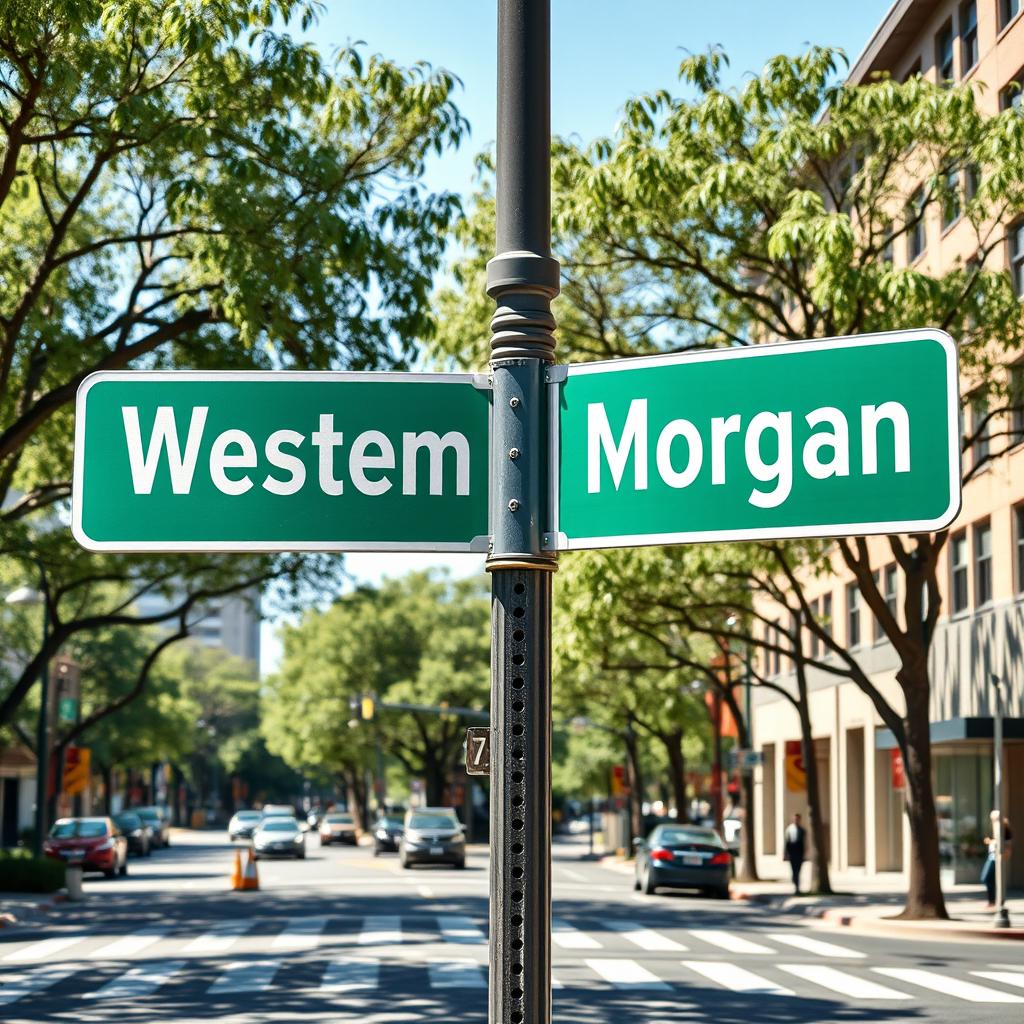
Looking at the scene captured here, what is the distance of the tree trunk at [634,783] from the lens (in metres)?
56.5

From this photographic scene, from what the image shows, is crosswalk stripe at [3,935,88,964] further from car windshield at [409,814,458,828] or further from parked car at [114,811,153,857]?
parked car at [114,811,153,857]

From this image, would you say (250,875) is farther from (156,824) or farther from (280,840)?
(156,824)

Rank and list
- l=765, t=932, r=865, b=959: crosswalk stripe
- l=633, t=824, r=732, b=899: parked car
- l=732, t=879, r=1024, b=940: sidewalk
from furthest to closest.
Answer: l=633, t=824, r=732, b=899: parked car → l=732, t=879, r=1024, b=940: sidewalk → l=765, t=932, r=865, b=959: crosswalk stripe

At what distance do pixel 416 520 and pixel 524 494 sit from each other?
0.80 feet

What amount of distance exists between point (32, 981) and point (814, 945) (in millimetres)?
10266

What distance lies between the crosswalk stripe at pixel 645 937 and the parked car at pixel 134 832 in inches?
1382

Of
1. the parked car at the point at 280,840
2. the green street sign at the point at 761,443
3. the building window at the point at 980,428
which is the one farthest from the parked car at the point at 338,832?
the green street sign at the point at 761,443

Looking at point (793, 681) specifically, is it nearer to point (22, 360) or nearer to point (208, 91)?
point (22, 360)

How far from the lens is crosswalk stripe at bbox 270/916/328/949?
20656 millimetres

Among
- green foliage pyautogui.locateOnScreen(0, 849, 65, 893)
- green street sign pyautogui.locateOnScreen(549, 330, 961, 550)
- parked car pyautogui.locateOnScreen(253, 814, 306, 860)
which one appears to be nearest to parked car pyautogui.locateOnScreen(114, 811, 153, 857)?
parked car pyautogui.locateOnScreen(253, 814, 306, 860)

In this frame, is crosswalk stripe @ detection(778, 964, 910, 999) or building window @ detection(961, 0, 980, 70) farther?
building window @ detection(961, 0, 980, 70)

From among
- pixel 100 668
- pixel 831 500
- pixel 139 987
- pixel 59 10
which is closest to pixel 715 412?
pixel 831 500

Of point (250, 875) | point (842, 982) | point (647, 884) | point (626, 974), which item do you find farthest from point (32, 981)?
point (647, 884)

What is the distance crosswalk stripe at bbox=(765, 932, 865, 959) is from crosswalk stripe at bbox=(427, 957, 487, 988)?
4948mm
